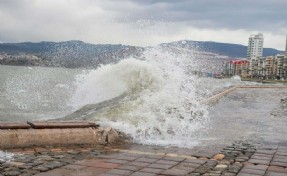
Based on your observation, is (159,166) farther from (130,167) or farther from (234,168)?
(234,168)

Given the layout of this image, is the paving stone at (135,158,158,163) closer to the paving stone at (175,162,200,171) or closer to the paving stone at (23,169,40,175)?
the paving stone at (175,162,200,171)

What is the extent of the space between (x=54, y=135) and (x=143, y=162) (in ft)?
4.84

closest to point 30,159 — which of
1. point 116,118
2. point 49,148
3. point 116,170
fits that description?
point 49,148

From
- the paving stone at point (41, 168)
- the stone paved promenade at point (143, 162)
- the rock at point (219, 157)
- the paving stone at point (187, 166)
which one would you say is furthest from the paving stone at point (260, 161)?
the paving stone at point (41, 168)

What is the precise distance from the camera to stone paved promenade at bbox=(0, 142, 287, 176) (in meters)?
→ 4.25

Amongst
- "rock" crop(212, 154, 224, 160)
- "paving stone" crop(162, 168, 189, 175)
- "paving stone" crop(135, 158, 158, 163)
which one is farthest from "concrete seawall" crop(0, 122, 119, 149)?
"paving stone" crop(162, 168, 189, 175)

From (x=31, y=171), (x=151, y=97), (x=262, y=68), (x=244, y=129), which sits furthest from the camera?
(x=262, y=68)

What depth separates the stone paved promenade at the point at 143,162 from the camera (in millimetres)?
4246

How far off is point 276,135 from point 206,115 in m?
2.87

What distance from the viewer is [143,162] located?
15.5ft

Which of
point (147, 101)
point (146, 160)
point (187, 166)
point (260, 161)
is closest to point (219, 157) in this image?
point (260, 161)

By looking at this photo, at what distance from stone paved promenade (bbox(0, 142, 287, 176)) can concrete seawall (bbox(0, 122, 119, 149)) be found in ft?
0.52

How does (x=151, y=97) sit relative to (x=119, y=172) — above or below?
above

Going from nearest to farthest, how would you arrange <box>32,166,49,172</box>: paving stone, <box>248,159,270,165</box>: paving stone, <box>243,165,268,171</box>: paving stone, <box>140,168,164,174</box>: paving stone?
1. <box>32,166,49,172</box>: paving stone
2. <box>140,168,164,174</box>: paving stone
3. <box>243,165,268,171</box>: paving stone
4. <box>248,159,270,165</box>: paving stone
